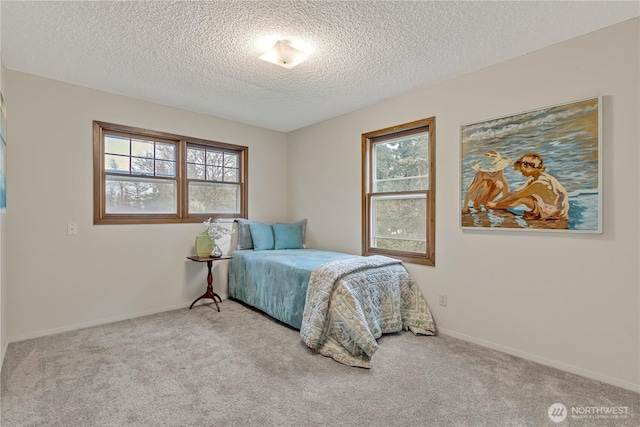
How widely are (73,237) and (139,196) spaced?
745 mm

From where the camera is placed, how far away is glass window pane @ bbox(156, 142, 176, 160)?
3.68 m

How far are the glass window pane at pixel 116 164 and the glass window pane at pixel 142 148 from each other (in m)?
0.13

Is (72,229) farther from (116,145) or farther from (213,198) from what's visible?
(213,198)

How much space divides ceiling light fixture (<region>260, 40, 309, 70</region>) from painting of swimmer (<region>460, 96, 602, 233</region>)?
62.3 inches

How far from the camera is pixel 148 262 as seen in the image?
11.6ft

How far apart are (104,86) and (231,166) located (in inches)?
65.4

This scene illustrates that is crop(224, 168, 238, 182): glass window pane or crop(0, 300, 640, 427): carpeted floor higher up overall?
crop(224, 168, 238, 182): glass window pane

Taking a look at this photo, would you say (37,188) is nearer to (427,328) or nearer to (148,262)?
(148,262)

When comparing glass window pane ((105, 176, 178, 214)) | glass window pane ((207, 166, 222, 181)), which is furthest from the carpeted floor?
glass window pane ((207, 166, 222, 181))

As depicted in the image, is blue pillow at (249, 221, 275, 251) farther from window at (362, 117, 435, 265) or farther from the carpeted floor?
the carpeted floor

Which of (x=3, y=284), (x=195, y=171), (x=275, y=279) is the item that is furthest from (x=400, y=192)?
(x=3, y=284)

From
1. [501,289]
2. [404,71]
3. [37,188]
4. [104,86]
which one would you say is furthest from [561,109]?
[37,188]

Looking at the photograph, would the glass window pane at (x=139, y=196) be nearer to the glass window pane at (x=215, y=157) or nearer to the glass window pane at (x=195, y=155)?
the glass window pane at (x=195, y=155)

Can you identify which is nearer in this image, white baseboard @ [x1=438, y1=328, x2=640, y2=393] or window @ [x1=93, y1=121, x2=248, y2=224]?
white baseboard @ [x1=438, y1=328, x2=640, y2=393]
